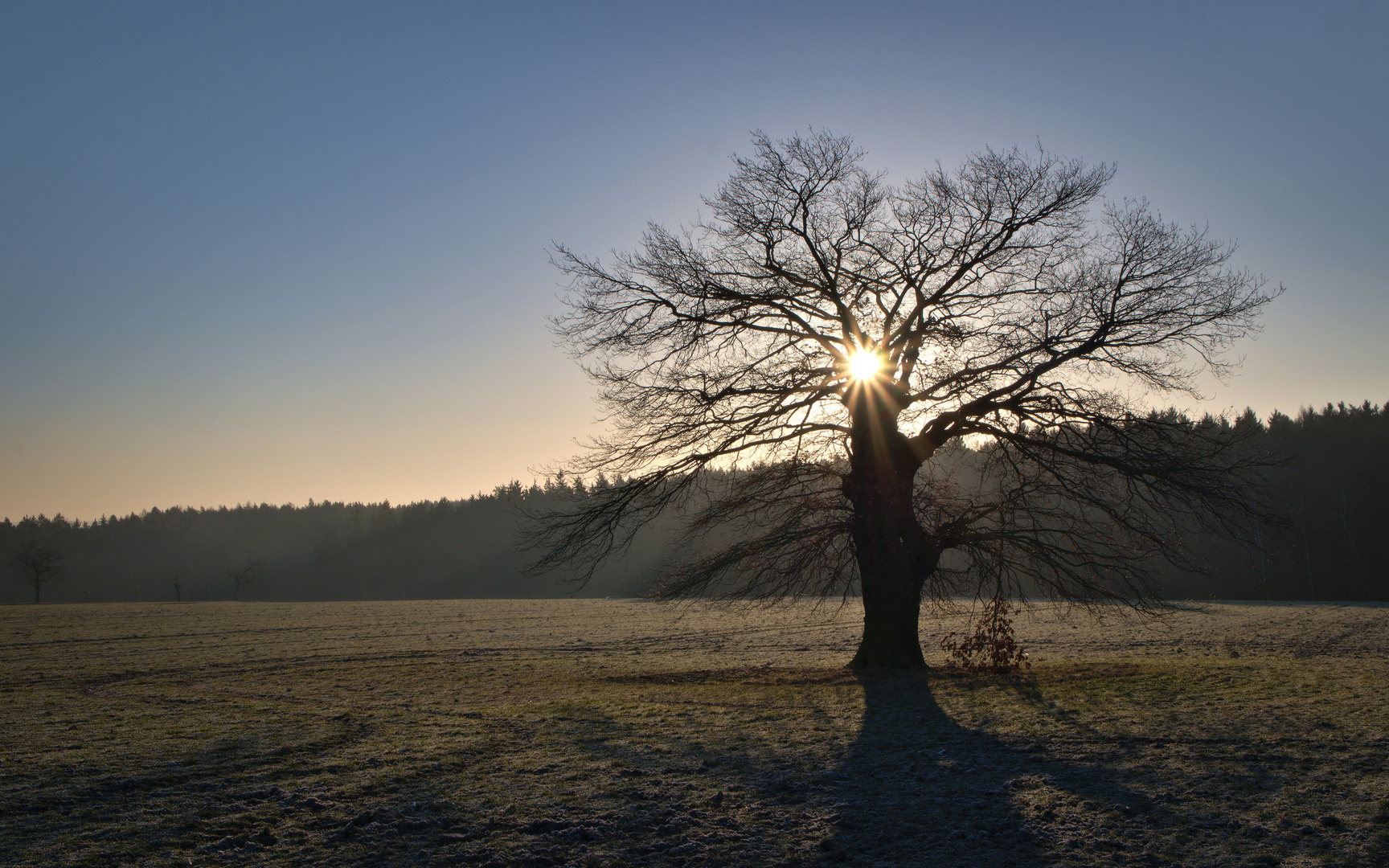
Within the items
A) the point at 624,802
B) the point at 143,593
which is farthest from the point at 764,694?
the point at 143,593

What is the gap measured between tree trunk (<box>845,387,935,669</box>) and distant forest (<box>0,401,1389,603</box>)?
16.7 ft

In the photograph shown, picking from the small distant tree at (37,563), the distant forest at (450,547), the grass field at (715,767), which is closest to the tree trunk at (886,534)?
the grass field at (715,767)

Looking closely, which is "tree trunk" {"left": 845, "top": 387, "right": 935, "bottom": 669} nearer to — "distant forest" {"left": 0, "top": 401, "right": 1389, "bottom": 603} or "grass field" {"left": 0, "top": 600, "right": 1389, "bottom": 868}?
"grass field" {"left": 0, "top": 600, "right": 1389, "bottom": 868}

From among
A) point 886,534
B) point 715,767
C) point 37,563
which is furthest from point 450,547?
point 715,767

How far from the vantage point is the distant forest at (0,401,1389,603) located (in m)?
52.7

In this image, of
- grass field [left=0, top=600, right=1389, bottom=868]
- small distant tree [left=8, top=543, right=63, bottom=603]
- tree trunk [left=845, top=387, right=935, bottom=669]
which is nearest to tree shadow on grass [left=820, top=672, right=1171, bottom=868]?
grass field [left=0, top=600, right=1389, bottom=868]

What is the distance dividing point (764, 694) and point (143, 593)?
14407 cm

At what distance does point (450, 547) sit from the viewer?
359ft

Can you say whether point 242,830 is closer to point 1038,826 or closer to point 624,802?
point 624,802

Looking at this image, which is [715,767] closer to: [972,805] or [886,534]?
[972,805]

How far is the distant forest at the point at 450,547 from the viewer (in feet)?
173

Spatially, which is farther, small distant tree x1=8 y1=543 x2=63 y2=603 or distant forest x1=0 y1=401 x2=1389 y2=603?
small distant tree x1=8 y1=543 x2=63 y2=603

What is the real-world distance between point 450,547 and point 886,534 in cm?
10324

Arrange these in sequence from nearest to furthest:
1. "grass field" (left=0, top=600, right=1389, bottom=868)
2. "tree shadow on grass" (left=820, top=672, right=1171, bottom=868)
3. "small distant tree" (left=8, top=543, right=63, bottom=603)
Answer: "tree shadow on grass" (left=820, top=672, right=1171, bottom=868) < "grass field" (left=0, top=600, right=1389, bottom=868) < "small distant tree" (left=8, top=543, right=63, bottom=603)
